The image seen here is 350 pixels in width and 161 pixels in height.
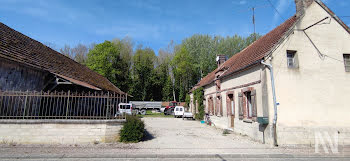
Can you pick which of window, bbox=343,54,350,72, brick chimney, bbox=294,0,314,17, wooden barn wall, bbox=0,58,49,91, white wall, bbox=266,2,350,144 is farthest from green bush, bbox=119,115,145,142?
window, bbox=343,54,350,72

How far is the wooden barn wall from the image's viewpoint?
8070 millimetres

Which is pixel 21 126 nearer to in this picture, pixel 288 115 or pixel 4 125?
pixel 4 125

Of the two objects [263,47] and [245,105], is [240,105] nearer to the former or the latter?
[245,105]

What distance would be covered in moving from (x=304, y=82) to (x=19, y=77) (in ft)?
44.1

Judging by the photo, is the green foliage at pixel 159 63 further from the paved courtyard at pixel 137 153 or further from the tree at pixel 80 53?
the paved courtyard at pixel 137 153

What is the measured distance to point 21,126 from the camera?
7.36 metres

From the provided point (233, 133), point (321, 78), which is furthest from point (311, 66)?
point (233, 133)

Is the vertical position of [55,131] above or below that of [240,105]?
below

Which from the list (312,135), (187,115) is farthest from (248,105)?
(187,115)

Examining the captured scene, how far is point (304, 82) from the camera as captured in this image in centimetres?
866

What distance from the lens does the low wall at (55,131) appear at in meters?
7.29

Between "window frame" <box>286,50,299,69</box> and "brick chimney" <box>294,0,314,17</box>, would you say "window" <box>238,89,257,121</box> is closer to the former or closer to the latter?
"window frame" <box>286,50,299,69</box>

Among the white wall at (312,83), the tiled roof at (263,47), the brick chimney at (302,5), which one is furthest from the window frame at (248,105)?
the brick chimney at (302,5)

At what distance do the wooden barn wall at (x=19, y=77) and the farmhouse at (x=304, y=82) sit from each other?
36.6 ft
